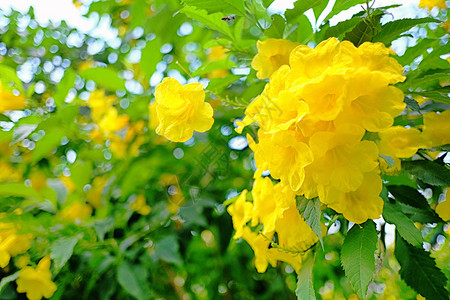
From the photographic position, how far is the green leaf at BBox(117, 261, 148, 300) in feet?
2.87

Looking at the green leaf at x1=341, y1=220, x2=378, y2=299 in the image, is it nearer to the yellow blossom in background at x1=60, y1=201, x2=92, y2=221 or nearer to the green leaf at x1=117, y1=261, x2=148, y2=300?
the green leaf at x1=117, y1=261, x2=148, y2=300

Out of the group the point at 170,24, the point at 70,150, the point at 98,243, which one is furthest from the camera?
the point at 70,150

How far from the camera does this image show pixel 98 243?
0.99 metres

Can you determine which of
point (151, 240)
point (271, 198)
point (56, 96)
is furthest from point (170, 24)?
point (271, 198)

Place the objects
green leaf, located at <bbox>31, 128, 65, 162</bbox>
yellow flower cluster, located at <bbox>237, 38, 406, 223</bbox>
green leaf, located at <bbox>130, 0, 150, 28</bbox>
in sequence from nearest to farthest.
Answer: yellow flower cluster, located at <bbox>237, 38, 406, 223</bbox>, green leaf, located at <bbox>31, 128, 65, 162</bbox>, green leaf, located at <bbox>130, 0, 150, 28</bbox>

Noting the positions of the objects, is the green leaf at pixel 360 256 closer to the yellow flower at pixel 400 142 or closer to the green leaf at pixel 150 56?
the yellow flower at pixel 400 142

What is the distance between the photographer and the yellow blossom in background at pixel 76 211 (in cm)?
116

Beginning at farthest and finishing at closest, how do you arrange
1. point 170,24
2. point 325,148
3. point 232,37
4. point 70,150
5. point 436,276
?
point 70,150 → point 170,24 → point 232,37 → point 436,276 → point 325,148

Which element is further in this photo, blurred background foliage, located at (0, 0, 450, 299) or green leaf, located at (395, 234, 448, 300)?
blurred background foliage, located at (0, 0, 450, 299)

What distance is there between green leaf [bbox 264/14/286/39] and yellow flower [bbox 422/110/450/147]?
263 millimetres

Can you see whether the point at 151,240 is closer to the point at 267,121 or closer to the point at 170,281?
the point at 170,281

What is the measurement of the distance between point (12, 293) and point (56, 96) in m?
0.51

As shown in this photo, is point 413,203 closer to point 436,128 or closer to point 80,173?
point 436,128

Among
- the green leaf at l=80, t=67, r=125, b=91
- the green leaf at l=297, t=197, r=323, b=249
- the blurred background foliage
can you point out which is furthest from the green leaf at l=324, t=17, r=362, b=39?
the green leaf at l=80, t=67, r=125, b=91
